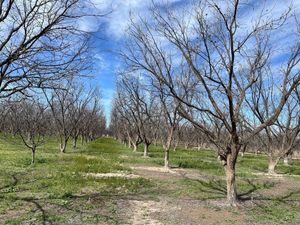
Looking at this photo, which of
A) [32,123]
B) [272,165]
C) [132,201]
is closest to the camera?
[132,201]

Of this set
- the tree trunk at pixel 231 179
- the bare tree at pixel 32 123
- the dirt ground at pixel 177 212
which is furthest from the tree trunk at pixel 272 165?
the bare tree at pixel 32 123

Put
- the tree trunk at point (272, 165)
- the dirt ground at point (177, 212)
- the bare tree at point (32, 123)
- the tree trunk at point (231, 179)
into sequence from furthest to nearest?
the tree trunk at point (272, 165) < the bare tree at point (32, 123) < the tree trunk at point (231, 179) < the dirt ground at point (177, 212)

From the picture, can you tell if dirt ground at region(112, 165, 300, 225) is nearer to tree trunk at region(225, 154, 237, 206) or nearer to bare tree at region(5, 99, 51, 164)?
tree trunk at region(225, 154, 237, 206)

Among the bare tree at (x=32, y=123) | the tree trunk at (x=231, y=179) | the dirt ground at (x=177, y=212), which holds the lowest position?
the dirt ground at (x=177, y=212)

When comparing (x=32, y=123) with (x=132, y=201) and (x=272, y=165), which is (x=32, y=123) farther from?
(x=272, y=165)

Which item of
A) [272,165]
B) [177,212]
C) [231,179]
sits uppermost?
[272,165]

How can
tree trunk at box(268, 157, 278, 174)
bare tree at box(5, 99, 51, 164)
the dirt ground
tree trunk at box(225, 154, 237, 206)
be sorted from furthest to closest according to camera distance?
1. tree trunk at box(268, 157, 278, 174)
2. bare tree at box(5, 99, 51, 164)
3. tree trunk at box(225, 154, 237, 206)
4. the dirt ground

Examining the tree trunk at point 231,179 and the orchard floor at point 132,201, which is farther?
the tree trunk at point 231,179

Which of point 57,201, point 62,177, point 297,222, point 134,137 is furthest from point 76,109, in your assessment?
point 297,222

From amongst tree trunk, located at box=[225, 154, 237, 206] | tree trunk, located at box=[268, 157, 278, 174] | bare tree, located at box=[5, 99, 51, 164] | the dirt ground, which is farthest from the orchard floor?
tree trunk, located at box=[268, 157, 278, 174]

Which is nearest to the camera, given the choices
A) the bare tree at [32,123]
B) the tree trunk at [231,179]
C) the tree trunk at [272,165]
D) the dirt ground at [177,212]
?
the dirt ground at [177,212]

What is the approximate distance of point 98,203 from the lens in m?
11.4

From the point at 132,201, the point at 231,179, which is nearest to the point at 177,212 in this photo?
the point at 132,201

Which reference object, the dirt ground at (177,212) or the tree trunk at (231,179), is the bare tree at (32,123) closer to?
the dirt ground at (177,212)
